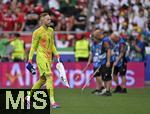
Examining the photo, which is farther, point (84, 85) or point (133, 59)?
point (133, 59)

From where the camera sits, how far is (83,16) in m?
28.6

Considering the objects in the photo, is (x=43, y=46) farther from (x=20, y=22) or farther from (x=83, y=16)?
(x=83, y=16)

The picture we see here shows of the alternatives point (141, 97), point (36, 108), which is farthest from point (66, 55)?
point (36, 108)

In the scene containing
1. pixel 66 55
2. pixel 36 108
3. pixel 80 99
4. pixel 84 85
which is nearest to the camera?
pixel 36 108

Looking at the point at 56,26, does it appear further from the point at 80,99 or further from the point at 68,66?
the point at 80,99

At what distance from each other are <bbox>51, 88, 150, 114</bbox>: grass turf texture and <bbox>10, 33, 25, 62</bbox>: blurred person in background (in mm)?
3775

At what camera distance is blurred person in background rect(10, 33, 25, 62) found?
26.0 m

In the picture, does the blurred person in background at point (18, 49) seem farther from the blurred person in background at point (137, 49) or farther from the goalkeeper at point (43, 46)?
the goalkeeper at point (43, 46)

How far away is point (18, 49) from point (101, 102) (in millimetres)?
8887

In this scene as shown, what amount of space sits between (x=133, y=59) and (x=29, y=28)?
15.8 ft

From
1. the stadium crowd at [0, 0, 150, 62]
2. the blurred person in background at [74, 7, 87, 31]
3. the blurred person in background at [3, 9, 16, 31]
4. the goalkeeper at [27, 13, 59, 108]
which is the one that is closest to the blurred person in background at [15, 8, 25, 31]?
the stadium crowd at [0, 0, 150, 62]

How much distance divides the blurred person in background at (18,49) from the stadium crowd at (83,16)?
2.91 ft

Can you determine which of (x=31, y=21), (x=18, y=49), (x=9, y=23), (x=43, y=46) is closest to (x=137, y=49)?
(x=18, y=49)

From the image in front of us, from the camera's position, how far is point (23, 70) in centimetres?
2456
